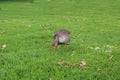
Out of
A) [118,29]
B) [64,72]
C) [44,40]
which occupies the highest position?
[64,72]

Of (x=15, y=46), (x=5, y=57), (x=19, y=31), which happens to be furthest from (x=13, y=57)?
(x=19, y=31)

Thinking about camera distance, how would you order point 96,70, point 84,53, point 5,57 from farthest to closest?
point 84,53
point 5,57
point 96,70

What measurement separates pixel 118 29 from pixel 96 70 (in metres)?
11.1

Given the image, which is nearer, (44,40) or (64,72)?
(64,72)

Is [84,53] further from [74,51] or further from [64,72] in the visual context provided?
[64,72]

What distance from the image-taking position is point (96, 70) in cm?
990

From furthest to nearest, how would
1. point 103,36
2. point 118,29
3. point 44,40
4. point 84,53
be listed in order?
point 118,29 < point 103,36 < point 44,40 < point 84,53

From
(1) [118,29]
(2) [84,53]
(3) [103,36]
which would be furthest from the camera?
(1) [118,29]

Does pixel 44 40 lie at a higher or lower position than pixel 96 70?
lower

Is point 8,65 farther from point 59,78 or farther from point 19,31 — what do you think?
point 19,31

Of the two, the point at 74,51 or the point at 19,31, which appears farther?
the point at 19,31

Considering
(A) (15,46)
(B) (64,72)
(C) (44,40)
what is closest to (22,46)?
(A) (15,46)

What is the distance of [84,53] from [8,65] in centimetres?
326

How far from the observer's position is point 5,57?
435 inches
